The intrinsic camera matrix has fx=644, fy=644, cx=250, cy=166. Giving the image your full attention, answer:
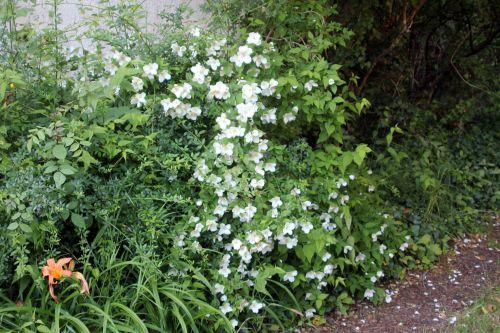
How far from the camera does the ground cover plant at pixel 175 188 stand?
301 cm

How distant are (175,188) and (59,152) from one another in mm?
686

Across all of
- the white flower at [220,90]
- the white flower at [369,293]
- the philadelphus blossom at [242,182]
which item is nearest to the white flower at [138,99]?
the philadelphus blossom at [242,182]

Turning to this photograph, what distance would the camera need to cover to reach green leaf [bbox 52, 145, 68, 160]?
9.46ft

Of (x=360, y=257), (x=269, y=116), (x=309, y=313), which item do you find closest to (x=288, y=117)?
(x=269, y=116)

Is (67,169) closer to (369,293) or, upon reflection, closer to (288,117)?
(288,117)

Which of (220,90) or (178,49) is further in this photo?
(178,49)

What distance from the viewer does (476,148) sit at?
6.27 meters

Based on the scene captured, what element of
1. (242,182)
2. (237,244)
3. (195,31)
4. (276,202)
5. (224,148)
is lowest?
(237,244)

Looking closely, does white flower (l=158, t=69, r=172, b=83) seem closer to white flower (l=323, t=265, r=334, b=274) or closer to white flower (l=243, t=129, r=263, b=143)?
white flower (l=243, t=129, r=263, b=143)

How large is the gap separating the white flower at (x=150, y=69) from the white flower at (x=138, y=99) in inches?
5.1

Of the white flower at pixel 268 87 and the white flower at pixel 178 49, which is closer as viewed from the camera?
the white flower at pixel 268 87

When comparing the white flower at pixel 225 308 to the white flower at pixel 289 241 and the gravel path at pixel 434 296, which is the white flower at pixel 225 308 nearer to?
the white flower at pixel 289 241

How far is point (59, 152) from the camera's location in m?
2.90

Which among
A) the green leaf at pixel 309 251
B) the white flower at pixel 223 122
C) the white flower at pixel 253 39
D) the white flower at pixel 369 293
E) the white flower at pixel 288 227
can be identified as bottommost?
the white flower at pixel 369 293
